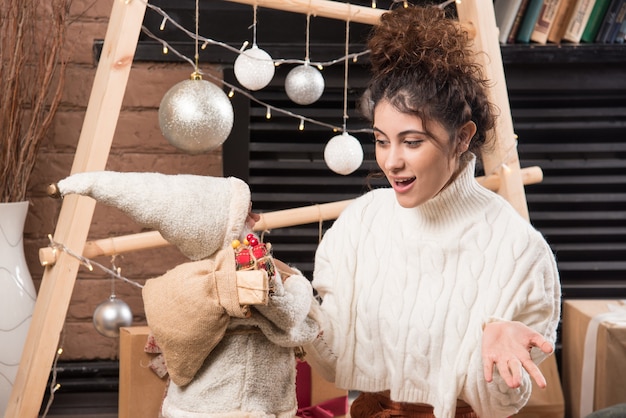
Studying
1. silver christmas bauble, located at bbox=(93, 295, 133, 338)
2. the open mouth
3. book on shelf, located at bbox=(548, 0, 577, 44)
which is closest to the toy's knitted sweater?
the open mouth

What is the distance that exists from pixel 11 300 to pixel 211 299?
1145mm

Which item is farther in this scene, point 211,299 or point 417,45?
point 417,45

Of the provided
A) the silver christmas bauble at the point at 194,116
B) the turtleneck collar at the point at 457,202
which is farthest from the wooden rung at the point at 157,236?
the turtleneck collar at the point at 457,202

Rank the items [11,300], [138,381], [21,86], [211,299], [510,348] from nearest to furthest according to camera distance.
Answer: [211,299] < [510,348] < [138,381] < [11,300] < [21,86]

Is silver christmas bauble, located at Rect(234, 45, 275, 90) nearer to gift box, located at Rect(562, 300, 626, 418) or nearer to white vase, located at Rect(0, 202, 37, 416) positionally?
white vase, located at Rect(0, 202, 37, 416)

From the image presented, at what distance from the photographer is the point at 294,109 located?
2.32 meters

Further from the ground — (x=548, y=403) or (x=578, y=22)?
(x=578, y=22)

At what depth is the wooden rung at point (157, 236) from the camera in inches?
67.1

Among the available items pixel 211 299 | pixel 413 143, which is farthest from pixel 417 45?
pixel 211 299

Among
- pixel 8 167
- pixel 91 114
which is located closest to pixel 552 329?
pixel 91 114

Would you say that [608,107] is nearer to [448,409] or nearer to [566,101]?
[566,101]

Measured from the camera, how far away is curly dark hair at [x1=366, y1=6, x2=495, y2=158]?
4.43ft

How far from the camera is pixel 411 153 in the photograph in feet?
4.41

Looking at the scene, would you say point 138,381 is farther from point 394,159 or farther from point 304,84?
point 394,159
